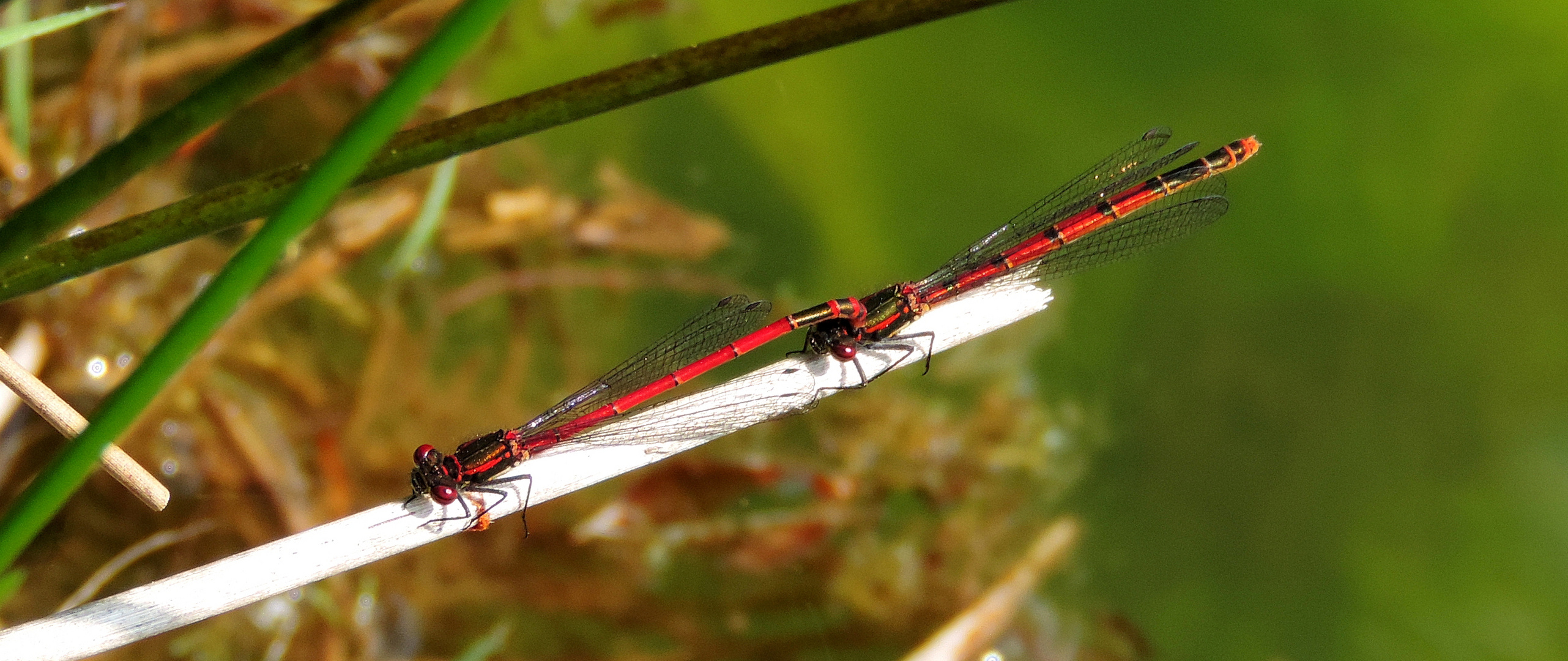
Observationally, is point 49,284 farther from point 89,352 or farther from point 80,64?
point 80,64

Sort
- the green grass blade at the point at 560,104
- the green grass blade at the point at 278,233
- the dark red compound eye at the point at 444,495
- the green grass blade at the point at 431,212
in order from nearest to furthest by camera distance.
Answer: the green grass blade at the point at 278,233, the green grass blade at the point at 560,104, the dark red compound eye at the point at 444,495, the green grass blade at the point at 431,212

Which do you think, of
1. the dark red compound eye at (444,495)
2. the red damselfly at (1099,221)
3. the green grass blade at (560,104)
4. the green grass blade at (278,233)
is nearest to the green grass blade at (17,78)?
the dark red compound eye at (444,495)

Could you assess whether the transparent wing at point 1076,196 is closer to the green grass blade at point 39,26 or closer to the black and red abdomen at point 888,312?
the black and red abdomen at point 888,312

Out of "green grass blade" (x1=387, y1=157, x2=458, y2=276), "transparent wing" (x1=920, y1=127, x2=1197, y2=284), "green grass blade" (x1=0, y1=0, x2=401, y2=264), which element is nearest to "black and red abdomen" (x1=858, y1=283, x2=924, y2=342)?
"transparent wing" (x1=920, y1=127, x2=1197, y2=284)

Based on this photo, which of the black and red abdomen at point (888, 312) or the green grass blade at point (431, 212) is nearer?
the black and red abdomen at point (888, 312)

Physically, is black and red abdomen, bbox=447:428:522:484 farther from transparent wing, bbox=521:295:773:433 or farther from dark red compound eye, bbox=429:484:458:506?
transparent wing, bbox=521:295:773:433

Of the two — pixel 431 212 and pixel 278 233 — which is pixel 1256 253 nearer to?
pixel 431 212
